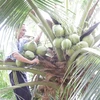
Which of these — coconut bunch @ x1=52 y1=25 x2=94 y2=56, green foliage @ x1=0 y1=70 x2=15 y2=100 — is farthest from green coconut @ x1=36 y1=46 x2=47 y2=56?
green foliage @ x1=0 y1=70 x2=15 y2=100

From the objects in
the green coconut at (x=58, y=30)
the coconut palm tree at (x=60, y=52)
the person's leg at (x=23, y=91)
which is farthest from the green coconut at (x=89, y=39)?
the person's leg at (x=23, y=91)

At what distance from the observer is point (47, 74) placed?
50.8 inches

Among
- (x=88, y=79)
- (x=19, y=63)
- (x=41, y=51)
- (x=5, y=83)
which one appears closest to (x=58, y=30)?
(x=41, y=51)

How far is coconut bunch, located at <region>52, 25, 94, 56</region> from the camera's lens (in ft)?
3.95

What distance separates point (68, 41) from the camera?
3.93ft

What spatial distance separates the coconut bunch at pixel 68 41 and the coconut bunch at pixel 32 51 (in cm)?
11

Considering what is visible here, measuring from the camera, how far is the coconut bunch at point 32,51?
1.31 m

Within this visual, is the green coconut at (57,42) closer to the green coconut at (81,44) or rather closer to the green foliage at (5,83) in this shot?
the green coconut at (81,44)

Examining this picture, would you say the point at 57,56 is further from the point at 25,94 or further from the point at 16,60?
the point at 25,94

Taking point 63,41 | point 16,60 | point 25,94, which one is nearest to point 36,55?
point 16,60

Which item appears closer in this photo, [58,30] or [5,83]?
[58,30]

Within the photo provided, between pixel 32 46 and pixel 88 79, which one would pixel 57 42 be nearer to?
pixel 32 46

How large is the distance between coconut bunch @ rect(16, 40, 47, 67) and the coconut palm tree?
0.03 metres

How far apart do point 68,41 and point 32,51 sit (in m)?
0.23
